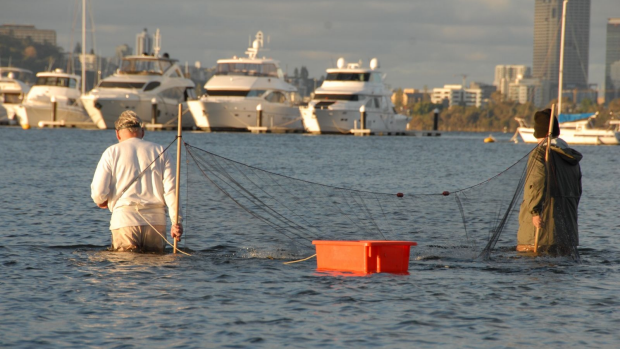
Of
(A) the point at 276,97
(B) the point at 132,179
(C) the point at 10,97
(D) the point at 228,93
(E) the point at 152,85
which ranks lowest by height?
(B) the point at 132,179

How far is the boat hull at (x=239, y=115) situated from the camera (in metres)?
79.2

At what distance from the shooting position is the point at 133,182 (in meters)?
9.76

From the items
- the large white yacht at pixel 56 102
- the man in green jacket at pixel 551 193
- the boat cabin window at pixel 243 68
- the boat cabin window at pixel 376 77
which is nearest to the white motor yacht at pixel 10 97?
the large white yacht at pixel 56 102

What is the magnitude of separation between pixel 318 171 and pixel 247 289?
24643mm

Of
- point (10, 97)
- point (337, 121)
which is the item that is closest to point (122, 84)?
point (337, 121)

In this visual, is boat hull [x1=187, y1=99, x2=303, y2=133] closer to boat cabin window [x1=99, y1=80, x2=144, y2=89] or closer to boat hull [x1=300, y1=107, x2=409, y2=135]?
boat hull [x1=300, y1=107, x2=409, y2=135]

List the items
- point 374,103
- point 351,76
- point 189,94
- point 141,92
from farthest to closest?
point 189,94 < point 374,103 < point 351,76 < point 141,92

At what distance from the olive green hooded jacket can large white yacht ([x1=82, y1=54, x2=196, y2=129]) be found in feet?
231

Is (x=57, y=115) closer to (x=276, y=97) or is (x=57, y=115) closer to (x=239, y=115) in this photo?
(x=239, y=115)

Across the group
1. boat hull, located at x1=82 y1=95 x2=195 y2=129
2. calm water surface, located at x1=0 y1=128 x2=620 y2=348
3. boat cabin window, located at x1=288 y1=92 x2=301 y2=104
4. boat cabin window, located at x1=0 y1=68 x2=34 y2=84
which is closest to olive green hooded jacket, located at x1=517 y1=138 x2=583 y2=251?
calm water surface, located at x1=0 y1=128 x2=620 y2=348

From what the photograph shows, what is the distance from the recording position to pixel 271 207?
11469mm

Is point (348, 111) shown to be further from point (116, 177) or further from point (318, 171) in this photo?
point (116, 177)

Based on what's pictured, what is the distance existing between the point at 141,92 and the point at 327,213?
232 ft

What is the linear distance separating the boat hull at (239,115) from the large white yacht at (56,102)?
13991 millimetres
